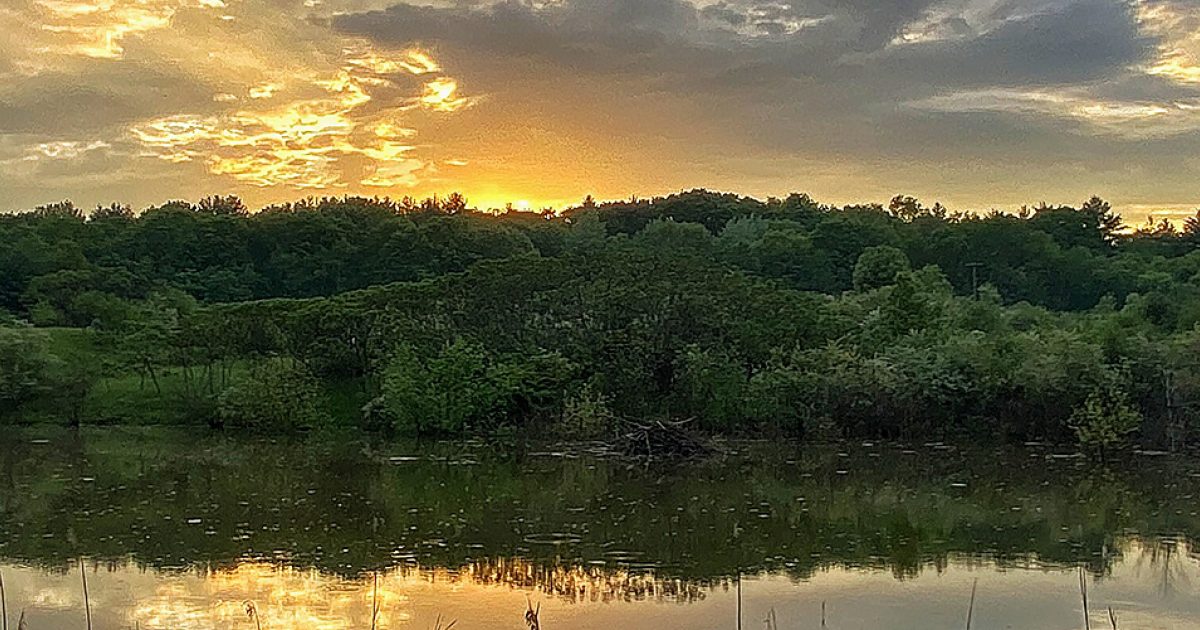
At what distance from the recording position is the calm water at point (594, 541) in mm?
10906

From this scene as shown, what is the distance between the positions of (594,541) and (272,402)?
1702cm

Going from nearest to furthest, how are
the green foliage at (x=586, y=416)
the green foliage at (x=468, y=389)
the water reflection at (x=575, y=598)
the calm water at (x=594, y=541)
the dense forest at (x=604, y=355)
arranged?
the water reflection at (x=575, y=598) < the calm water at (x=594, y=541) < the dense forest at (x=604, y=355) < the green foliage at (x=586, y=416) < the green foliage at (x=468, y=389)

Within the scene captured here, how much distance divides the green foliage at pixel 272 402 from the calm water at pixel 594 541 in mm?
5535

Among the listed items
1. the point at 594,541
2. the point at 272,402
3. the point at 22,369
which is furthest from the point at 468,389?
the point at 594,541

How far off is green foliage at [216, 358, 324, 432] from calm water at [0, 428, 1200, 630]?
5535 millimetres

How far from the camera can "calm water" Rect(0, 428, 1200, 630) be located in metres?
10.9

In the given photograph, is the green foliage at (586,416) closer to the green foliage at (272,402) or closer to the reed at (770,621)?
the green foliage at (272,402)

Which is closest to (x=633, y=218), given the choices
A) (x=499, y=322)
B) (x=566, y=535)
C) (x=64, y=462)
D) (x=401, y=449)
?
(x=499, y=322)

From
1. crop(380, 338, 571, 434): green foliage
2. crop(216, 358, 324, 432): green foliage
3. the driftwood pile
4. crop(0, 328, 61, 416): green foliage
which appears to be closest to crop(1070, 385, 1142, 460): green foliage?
the driftwood pile

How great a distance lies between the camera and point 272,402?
96.9 ft

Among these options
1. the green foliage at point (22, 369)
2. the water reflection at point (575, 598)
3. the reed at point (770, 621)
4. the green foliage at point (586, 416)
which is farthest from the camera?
the green foliage at point (22, 369)

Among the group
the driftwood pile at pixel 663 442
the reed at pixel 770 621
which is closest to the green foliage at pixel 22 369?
the driftwood pile at pixel 663 442

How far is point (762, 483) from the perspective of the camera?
2008cm

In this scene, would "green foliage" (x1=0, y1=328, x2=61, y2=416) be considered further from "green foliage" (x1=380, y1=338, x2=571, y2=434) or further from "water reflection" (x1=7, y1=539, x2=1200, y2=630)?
"water reflection" (x1=7, y1=539, x2=1200, y2=630)
